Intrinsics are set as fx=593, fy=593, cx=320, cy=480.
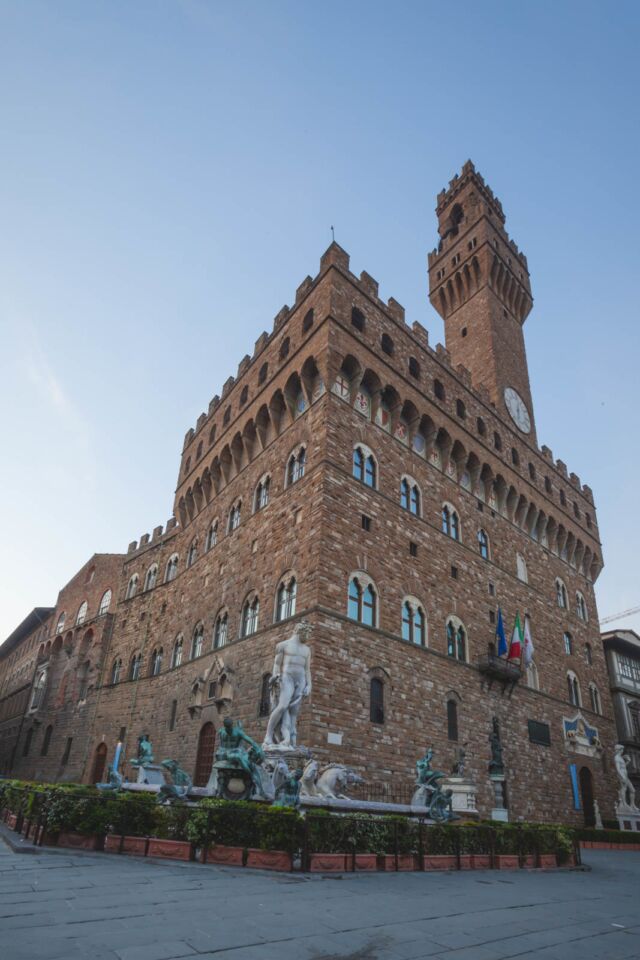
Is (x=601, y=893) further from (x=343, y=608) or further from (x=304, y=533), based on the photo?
(x=304, y=533)

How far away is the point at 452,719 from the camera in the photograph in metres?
18.4

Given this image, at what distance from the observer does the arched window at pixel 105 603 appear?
3294cm

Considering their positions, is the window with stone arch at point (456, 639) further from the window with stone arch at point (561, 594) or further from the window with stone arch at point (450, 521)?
the window with stone arch at point (561, 594)

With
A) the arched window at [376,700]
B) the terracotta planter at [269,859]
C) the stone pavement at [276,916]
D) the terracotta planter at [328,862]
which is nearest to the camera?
the stone pavement at [276,916]

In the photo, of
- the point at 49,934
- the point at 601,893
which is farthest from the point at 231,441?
the point at 49,934

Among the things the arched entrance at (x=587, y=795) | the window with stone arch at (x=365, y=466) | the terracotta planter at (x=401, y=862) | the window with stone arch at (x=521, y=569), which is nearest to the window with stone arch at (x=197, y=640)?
the window with stone arch at (x=365, y=466)

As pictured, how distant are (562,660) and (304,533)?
617 inches

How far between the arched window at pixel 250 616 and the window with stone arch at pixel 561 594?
51.5 feet

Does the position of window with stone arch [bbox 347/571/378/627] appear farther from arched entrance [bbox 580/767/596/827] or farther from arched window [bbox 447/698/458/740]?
arched entrance [bbox 580/767/596/827]

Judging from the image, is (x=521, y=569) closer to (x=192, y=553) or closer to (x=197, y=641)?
(x=197, y=641)

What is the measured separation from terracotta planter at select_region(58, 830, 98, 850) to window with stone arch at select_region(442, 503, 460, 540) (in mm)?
15507

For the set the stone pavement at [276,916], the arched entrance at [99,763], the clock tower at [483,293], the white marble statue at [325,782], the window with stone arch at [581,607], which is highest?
the clock tower at [483,293]

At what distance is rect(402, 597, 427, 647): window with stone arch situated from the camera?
18172 mm

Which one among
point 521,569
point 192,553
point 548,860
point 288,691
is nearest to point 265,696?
point 288,691
